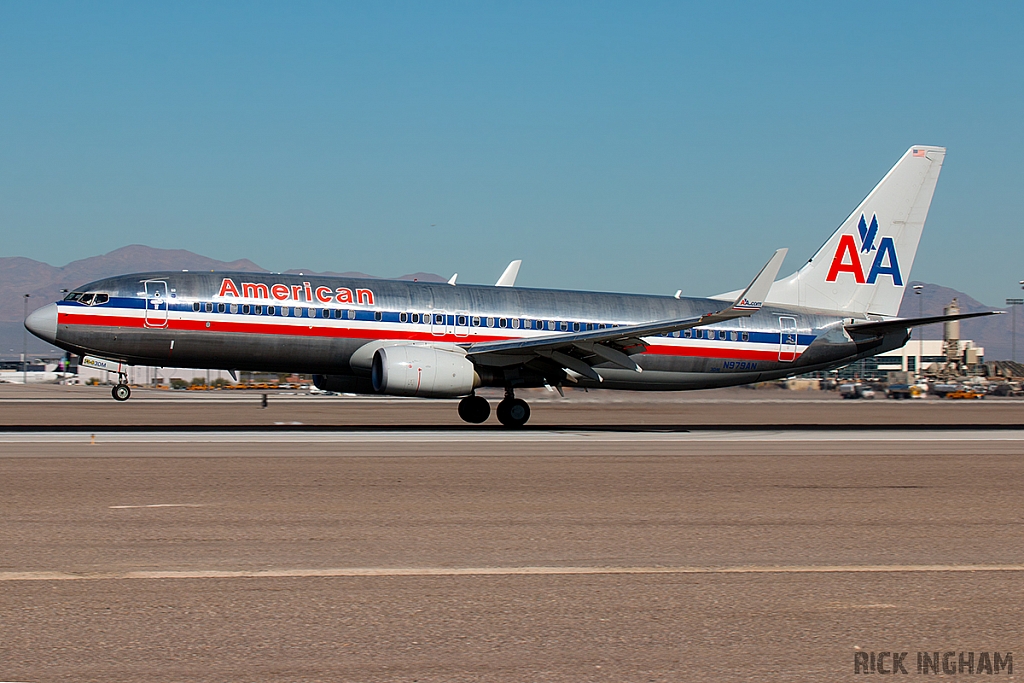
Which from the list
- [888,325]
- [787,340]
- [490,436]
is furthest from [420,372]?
[888,325]

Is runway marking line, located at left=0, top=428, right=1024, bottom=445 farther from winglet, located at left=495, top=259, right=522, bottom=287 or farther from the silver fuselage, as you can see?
winglet, located at left=495, top=259, right=522, bottom=287

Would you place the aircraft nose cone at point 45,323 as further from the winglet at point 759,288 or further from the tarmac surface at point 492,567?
the winglet at point 759,288

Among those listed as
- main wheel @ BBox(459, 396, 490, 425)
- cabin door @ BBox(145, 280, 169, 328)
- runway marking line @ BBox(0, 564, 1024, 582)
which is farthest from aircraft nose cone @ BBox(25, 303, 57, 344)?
runway marking line @ BBox(0, 564, 1024, 582)

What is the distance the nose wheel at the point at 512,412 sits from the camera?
30.0 metres

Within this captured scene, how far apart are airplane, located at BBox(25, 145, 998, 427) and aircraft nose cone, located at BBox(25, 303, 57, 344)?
45 mm

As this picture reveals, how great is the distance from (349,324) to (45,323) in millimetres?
8560

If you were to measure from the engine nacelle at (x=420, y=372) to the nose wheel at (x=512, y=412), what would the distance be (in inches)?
84.6

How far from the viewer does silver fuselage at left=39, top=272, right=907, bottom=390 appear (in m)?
28.1

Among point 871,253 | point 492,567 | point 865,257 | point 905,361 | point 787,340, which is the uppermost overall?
point 871,253

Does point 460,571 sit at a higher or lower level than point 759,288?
lower

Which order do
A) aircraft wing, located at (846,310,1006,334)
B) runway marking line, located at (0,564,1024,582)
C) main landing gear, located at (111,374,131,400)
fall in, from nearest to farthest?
runway marking line, located at (0,564,1024,582), main landing gear, located at (111,374,131,400), aircraft wing, located at (846,310,1006,334)

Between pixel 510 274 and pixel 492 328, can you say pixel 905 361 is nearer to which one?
pixel 510 274

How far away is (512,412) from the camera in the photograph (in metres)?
30.0

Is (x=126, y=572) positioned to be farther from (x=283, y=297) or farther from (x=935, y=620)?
(x=283, y=297)
